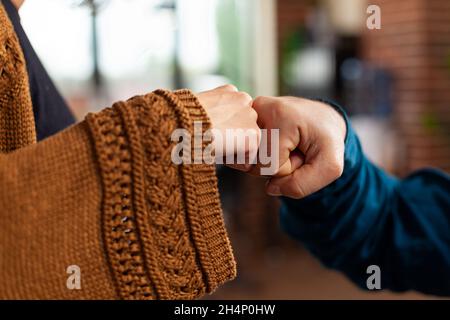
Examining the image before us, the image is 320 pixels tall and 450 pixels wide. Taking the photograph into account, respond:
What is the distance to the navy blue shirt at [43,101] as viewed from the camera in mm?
851

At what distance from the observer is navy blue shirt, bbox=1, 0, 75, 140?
2.79 ft

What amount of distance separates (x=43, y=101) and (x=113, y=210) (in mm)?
407

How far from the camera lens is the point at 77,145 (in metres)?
0.56

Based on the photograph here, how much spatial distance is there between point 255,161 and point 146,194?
7.2 inches

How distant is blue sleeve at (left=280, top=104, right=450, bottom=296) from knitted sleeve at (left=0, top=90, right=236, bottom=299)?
1.16 feet

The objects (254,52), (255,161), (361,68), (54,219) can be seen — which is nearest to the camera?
(54,219)

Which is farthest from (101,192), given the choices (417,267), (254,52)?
(254,52)

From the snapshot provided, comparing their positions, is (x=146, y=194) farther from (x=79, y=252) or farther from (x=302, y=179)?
(x=302, y=179)

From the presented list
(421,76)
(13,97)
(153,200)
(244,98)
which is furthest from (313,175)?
(421,76)

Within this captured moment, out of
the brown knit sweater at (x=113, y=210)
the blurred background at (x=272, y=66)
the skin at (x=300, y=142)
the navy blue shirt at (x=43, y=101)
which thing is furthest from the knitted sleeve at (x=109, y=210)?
the blurred background at (x=272, y=66)

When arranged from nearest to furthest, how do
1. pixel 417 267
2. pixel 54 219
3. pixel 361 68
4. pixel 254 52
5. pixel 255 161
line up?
pixel 54 219 < pixel 255 161 < pixel 417 267 < pixel 361 68 < pixel 254 52
